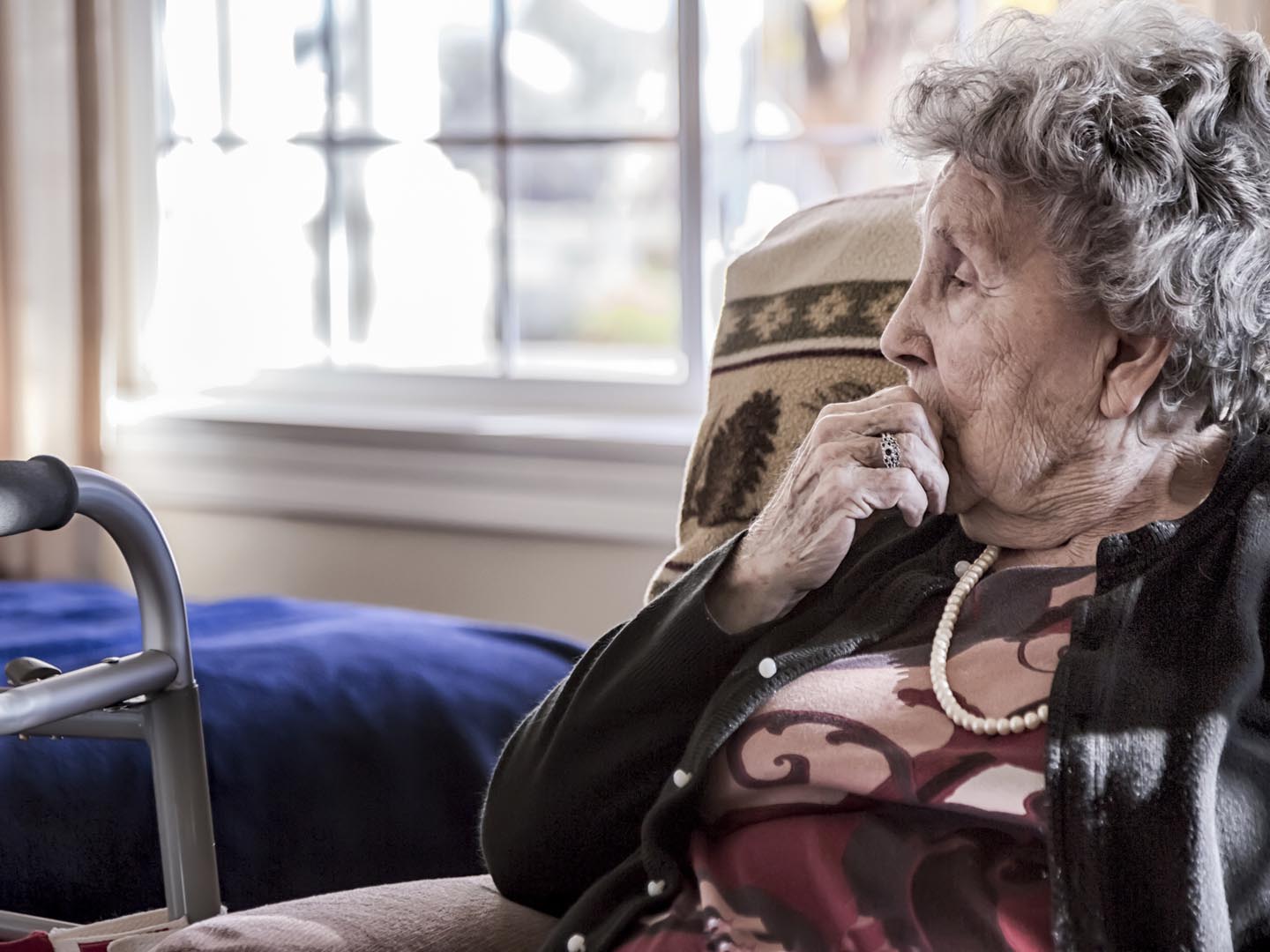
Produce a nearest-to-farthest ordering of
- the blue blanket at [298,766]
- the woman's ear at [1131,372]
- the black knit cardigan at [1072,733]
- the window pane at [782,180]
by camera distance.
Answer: the black knit cardigan at [1072,733], the woman's ear at [1131,372], the blue blanket at [298,766], the window pane at [782,180]

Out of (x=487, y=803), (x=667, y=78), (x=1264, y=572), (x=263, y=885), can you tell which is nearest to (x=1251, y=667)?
(x=1264, y=572)

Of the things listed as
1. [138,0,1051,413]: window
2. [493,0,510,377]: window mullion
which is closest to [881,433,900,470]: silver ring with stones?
[138,0,1051,413]: window

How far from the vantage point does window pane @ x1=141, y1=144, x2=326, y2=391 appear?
9.64 ft

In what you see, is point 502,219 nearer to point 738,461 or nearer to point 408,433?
point 408,433

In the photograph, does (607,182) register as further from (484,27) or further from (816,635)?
(816,635)

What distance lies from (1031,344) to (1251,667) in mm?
266

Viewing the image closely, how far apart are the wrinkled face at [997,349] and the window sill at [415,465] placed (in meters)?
1.17

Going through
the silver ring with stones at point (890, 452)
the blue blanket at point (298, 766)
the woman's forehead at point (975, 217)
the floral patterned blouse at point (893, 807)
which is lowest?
the blue blanket at point (298, 766)

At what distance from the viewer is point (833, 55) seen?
2334 millimetres

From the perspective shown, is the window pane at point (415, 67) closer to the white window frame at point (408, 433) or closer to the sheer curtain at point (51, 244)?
the white window frame at point (408, 433)

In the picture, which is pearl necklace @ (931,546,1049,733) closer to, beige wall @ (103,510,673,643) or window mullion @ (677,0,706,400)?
beige wall @ (103,510,673,643)

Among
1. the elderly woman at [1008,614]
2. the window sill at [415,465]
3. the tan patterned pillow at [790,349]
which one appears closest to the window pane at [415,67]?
the window sill at [415,465]

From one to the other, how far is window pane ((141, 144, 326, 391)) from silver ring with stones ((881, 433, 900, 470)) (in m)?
2.05

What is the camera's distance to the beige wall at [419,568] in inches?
96.2
